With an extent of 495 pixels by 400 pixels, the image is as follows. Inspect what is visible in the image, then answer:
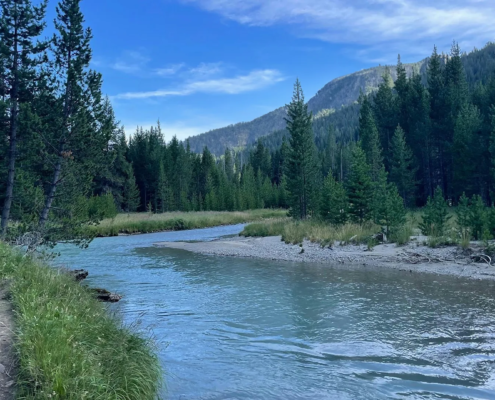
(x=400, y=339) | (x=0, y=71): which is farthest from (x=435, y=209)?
(x=0, y=71)

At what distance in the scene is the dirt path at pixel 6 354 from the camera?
12.4 feet

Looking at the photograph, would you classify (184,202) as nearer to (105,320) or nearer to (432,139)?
(432,139)

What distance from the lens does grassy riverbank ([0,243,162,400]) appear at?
151 inches

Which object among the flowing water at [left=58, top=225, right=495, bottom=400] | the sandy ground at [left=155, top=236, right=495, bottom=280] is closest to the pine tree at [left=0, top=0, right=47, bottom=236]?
the flowing water at [left=58, top=225, right=495, bottom=400]

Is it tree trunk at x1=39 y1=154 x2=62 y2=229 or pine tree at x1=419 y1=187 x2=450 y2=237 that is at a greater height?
tree trunk at x1=39 y1=154 x2=62 y2=229

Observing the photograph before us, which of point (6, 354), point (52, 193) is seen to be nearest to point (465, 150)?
point (52, 193)

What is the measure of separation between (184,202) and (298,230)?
1770 inches

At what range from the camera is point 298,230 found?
1085 inches

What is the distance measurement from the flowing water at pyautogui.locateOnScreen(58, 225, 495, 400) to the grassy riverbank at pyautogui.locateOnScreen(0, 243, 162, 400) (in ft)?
3.56

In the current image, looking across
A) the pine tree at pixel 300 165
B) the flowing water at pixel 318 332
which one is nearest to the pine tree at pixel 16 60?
the flowing water at pixel 318 332

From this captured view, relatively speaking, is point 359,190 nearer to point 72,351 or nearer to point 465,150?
point 465,150

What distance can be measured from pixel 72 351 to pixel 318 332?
6.02m

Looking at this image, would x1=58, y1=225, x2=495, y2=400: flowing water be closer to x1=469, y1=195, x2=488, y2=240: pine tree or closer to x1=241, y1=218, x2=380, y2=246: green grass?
x1=469, y1=195, x2=488, y2=240: pine tree

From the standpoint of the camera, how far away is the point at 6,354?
4.40m
